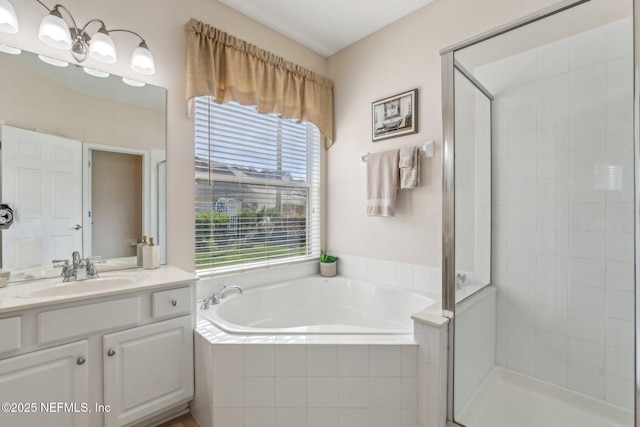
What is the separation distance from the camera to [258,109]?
2383 millimetres

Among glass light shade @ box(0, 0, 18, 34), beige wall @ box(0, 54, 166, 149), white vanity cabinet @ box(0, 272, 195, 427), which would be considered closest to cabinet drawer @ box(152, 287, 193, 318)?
white vanity cabinet @ box(0, 272, 195, 427)

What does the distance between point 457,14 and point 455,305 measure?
1994 millimetres

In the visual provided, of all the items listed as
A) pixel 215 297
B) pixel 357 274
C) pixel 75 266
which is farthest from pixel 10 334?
pixel 357 274

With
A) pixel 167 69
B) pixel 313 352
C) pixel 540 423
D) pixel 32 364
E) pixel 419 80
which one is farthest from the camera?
pixel 419 80

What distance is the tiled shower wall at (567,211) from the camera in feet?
4.83

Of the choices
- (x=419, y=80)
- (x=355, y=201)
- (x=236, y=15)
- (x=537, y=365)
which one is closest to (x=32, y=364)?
(x=355, y=201)

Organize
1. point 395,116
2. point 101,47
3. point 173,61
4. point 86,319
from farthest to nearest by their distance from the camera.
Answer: point 395,116, point 173,61, point 101,47, point 86,319

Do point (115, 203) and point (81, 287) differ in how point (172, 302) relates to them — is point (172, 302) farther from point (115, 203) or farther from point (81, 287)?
point (115, 203)

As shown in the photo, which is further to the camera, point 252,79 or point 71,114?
point 252,79

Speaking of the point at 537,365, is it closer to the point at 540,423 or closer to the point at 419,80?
the point at 540,423

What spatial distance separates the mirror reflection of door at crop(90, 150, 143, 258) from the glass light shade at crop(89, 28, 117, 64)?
1.77 feet

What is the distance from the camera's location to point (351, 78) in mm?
2768

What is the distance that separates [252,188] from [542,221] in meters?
2.09

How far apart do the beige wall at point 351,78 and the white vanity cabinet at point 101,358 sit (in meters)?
0.57
